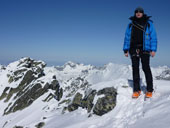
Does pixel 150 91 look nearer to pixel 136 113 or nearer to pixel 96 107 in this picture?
pixel 136 113

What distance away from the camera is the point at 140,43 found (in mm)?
8438

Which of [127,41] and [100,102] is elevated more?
[127,41]

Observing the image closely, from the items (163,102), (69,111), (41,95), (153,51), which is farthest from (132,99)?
(41,95)

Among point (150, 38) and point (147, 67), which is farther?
point (147, 67)

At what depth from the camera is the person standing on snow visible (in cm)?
805

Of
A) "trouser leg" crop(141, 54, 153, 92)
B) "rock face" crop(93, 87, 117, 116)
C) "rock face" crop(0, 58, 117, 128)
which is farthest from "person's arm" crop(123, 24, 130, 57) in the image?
"rock face" crop(0, 58, 117, 128)

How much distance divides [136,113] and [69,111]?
6.37 metres

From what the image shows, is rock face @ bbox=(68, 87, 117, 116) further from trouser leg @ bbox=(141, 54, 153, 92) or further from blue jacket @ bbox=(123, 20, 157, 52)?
blue jacket @ bbox=(123, 20, 157, 52)

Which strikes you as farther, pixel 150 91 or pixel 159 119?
pixel 150 91

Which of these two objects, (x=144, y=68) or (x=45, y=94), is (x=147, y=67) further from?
(x=45, y=94)

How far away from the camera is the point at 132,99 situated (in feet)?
29.6

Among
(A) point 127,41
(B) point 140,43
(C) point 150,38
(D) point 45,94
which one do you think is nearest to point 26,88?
(D) point 45,94

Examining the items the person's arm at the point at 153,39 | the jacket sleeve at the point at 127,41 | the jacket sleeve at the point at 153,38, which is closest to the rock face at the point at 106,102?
the jacket sleeve at the point at 127,41

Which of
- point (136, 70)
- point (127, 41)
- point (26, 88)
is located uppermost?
point (127, 41)
